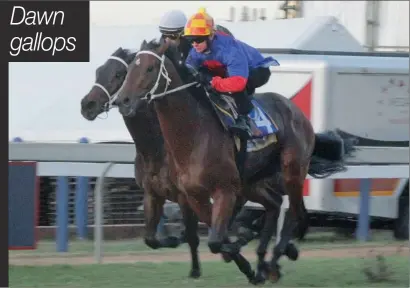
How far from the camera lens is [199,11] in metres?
9.91

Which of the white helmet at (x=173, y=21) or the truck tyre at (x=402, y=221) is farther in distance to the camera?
the truck tyre at (x=402, y=221)

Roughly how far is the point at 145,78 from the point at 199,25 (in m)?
0.71

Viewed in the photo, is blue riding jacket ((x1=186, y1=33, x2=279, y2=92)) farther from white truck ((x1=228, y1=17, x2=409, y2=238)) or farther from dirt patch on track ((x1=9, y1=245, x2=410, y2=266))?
white truck ((x1=228, y1=17, x2=409, y2=238))

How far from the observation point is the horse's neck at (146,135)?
10.4 metres

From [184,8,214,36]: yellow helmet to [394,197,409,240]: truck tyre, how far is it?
266 inches

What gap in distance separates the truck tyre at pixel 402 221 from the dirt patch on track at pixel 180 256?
1526 mm

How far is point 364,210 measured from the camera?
1489 centimetres

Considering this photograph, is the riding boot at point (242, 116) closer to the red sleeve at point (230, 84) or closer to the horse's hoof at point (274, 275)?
the red sleeve at point (230, 84)

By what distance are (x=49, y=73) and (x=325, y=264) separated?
7.80 metres

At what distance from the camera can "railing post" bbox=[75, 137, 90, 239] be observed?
13906mm

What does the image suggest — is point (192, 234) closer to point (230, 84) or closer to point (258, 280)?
point (258, 280)

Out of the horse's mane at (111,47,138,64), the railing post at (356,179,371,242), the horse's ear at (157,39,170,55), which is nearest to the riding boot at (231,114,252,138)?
the horse's ear at (157,39,170,55)

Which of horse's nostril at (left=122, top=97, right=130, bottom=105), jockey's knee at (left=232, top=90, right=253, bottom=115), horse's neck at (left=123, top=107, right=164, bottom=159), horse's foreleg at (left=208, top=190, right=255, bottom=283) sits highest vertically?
horse's nostril at (left=122, top=97, right=130, bottom=105)

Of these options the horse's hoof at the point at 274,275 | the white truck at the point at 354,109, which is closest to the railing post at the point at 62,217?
the white truck at the point at 354,109
